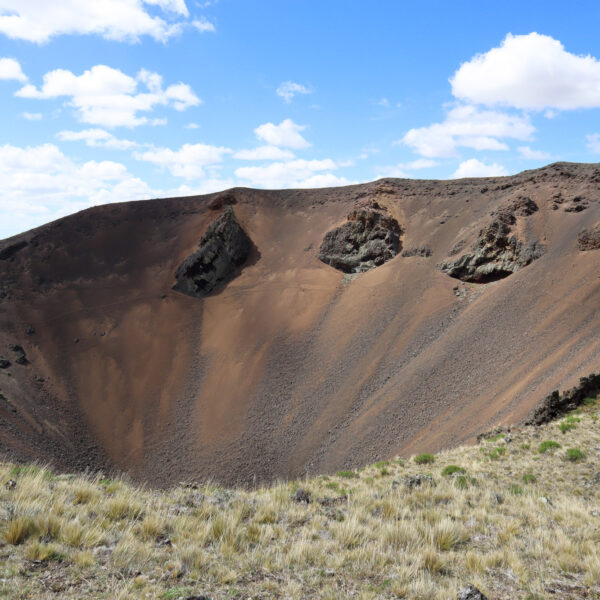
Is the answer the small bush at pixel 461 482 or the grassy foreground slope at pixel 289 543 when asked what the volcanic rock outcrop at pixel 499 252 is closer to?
the small bush at pixel 461 482

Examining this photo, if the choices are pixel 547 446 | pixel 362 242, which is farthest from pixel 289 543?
pixel 362 242

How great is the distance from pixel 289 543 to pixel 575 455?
10611mm

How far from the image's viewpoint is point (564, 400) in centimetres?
1834

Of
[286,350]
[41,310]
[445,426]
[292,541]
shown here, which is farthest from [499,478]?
[41,310]

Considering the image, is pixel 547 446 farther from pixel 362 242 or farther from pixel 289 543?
pixel 362 242

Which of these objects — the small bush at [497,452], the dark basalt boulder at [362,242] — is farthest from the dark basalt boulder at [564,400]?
the dark basalt boulder at [362,242]

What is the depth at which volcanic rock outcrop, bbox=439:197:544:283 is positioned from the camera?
3725 centimetres

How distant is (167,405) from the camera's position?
37.5 metres

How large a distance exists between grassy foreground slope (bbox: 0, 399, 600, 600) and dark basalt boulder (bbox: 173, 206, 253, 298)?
39.7 metres

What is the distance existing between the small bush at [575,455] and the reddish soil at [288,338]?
6.67 meters

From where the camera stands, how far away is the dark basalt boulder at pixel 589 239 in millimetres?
32500

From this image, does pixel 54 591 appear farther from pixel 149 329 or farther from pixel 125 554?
pixel 149 329

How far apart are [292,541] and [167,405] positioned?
32.7 metres

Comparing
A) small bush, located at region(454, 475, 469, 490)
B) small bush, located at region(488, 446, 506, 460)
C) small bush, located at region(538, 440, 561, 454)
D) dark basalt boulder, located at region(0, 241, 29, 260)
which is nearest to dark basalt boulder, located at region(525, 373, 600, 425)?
small bush, located at region(538, 440, 561, 454)
